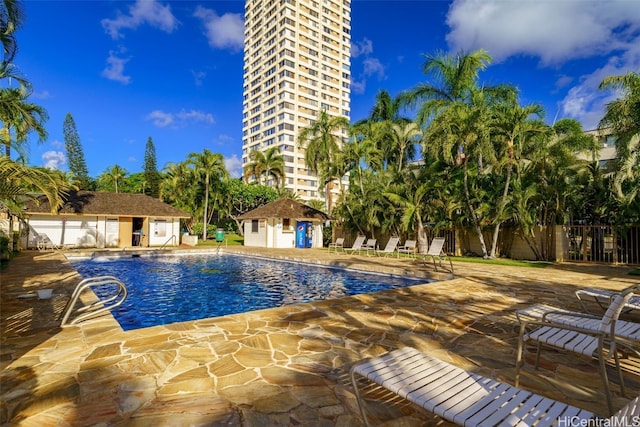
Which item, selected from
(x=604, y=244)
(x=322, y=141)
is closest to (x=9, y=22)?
(x=322, y=141)

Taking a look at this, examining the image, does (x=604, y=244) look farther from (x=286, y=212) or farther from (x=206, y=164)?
(x=206, y=164)

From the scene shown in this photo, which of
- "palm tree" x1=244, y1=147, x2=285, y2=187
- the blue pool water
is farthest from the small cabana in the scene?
"palm tree" x1=244, y1=147, x2=285, y2=187

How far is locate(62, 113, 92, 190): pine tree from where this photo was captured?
5167 centimetres

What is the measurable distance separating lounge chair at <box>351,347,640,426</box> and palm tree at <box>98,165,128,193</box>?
60.3m

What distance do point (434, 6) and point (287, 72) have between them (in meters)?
44.6

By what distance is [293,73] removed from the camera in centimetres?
7256

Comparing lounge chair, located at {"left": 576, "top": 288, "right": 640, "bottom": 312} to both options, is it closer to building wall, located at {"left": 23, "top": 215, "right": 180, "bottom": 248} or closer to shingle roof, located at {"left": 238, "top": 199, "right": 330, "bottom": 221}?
shingle roof, located at {"left": 238, "top": 199, "right": 330, "bottom": 221}

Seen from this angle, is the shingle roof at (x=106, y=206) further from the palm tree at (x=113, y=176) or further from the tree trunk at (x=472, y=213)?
the palm tree at (x=113, y=176)

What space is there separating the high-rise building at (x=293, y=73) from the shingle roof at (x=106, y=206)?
44.5m

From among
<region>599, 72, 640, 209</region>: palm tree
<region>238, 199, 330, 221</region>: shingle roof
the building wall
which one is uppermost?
Answer: <region>599, 72, 640, 209</region>: palm tree

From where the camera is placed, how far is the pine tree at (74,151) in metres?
51.7

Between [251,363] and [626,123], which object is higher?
[626,123]

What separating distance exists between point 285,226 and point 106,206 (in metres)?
13.4

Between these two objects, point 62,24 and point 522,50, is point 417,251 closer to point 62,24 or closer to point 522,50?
point 522,50
